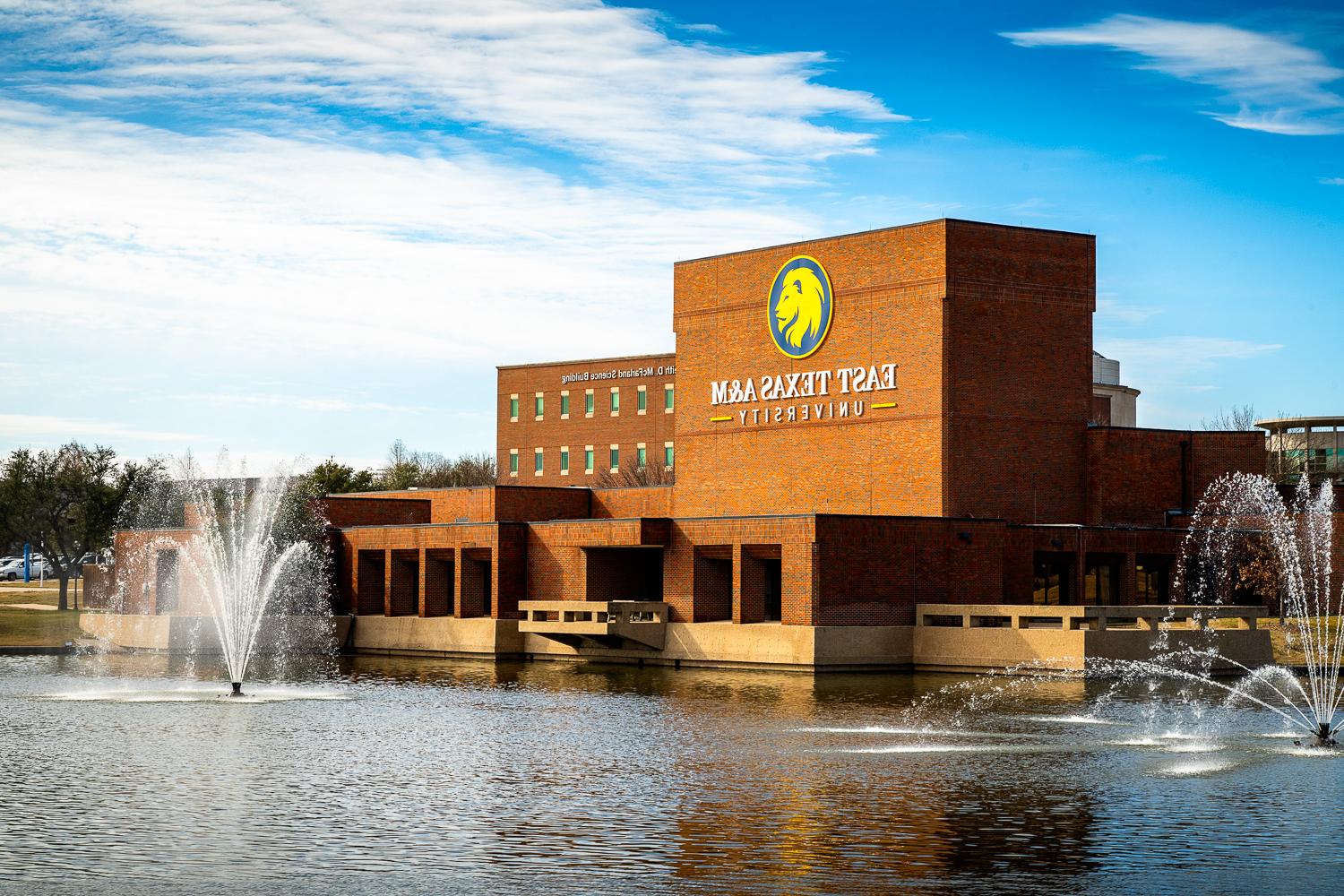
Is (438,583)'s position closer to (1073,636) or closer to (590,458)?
(1073,636)

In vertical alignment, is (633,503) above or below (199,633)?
above

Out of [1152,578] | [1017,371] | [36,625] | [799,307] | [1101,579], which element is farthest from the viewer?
[36,625]

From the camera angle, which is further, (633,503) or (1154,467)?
(633,503)

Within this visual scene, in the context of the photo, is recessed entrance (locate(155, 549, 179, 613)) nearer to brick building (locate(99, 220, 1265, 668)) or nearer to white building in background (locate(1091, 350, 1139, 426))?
brick building (locate(99, 220, 1265, 668))

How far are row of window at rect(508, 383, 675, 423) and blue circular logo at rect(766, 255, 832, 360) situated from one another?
4049 centimetres

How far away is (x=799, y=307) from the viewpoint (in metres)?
67.2

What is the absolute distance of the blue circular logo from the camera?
66.2 meters

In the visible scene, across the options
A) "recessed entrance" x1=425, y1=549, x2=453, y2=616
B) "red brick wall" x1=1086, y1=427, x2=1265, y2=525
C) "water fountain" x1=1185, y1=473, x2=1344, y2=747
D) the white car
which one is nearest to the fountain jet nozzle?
"water fountain" x1=1185, y1=473, x2=1344, y2=747

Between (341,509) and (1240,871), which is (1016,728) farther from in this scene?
(341,509)

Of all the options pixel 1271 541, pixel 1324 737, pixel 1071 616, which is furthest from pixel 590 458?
pixel 1324 737

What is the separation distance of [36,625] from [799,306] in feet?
122

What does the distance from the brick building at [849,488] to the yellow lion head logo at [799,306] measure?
0.31 feet

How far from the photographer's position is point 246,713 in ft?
128

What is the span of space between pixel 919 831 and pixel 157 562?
58066 millimetres
